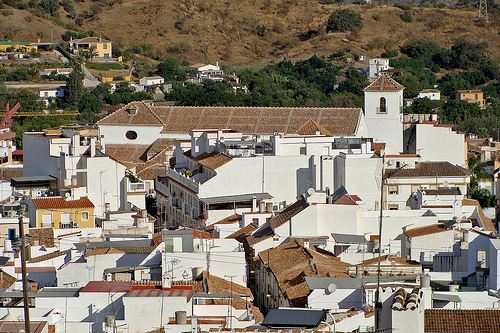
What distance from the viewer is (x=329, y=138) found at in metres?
40.4

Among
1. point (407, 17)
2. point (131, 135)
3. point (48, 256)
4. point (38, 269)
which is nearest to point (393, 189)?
point (48, 256)

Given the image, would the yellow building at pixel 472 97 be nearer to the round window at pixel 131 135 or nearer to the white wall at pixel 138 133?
the white wall at pixel 138 133

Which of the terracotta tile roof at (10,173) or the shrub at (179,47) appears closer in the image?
the terracotta tile roof at (10,173)

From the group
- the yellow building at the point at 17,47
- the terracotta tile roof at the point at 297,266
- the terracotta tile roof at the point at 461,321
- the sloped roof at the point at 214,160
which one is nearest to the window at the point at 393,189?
the sloped roof at the point at 214,160

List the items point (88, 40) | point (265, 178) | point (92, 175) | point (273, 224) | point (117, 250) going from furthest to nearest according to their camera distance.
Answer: point (88, 40), point (92, 175), point (265, 178), point (273, 224), point (117, 250)

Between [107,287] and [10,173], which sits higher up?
[10,173]

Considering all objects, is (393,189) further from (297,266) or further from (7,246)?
(297,266)

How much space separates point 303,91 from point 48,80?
1376 centimetres

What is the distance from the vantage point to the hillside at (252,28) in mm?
99812

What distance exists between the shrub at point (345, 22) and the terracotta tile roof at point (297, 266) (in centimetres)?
7428

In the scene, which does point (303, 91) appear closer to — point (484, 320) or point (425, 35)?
point (425, 35)

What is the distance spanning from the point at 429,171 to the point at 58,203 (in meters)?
9.58

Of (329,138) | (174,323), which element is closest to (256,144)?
(329,138)

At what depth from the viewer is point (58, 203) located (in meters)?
35.5
